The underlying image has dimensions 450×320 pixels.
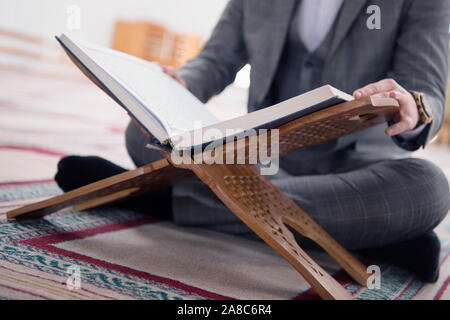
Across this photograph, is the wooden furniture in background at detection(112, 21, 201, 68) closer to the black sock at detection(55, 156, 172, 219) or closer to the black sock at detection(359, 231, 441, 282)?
the black sock at detection(55, 156, 172, 219)

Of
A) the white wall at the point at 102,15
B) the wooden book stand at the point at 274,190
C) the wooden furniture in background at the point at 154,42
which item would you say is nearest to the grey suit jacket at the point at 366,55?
the wooden book stand at the point at 274,190

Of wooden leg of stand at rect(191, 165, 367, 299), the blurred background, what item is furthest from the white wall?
wooden leg of stand at rect(191, 165, 367, 299)

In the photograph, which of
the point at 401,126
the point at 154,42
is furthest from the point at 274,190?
the point at 154,42

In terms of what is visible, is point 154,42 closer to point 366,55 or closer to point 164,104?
point 366,55

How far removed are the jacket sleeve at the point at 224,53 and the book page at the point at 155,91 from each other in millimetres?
299

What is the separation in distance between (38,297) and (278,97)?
2.38 ft

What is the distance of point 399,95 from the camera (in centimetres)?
61

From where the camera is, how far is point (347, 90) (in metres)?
0.96

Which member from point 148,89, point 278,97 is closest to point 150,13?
point 278,97

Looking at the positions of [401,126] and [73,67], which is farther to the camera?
[73,67]

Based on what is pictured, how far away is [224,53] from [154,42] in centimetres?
404

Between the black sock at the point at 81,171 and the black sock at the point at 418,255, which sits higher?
the black sock at the point at 81,171

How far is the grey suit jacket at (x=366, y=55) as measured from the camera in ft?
2.87

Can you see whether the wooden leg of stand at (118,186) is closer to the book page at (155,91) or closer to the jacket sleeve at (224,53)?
the book page at (155,91)
